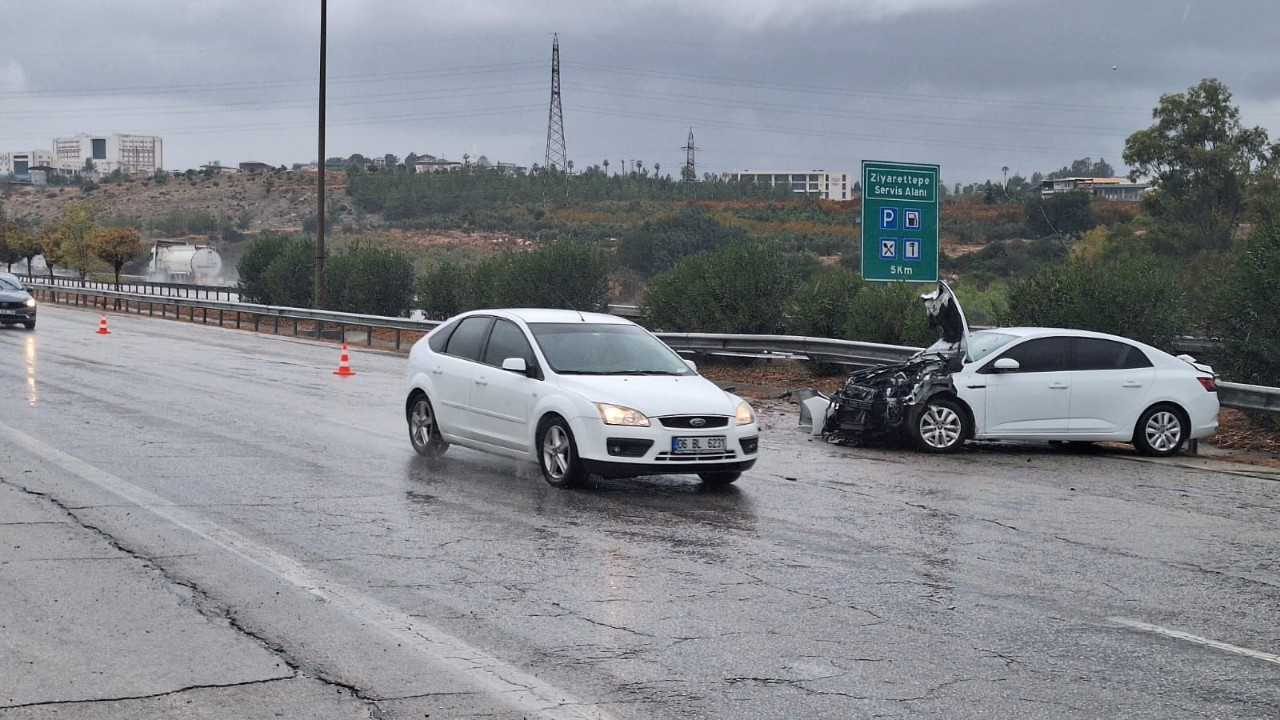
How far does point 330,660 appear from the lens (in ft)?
20.6

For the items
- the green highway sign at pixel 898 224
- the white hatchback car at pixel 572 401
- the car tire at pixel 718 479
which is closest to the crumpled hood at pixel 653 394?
the white hatchback car at pixel 572 401

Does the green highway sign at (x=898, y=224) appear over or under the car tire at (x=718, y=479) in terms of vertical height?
over

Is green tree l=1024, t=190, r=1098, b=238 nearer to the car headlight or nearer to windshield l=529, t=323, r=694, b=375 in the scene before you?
windshield l=529, t=323, r=694, b=375

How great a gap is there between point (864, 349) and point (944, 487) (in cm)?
913

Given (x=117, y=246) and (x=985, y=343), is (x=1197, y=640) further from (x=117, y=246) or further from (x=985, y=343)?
(x=117, y=246)

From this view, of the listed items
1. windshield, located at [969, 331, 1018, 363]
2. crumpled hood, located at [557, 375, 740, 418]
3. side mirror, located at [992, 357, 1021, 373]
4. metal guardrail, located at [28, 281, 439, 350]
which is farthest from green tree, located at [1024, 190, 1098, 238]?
crumpled hood, located at [557, 375, 740, 418]

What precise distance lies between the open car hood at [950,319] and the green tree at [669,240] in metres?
51.6

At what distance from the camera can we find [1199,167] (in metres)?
58.8

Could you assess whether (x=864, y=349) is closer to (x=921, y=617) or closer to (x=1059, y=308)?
(x=1059, y=308)

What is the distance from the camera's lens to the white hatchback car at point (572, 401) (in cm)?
1114

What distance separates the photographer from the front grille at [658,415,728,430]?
Answer: 11.2 metres

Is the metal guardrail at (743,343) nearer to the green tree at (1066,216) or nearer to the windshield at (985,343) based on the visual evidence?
the windshield at (985,343)

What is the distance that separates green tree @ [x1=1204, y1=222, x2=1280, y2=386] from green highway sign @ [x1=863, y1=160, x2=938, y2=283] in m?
4.96

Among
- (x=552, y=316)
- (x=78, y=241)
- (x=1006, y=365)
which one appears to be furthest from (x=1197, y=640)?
(x=78, y=241)
